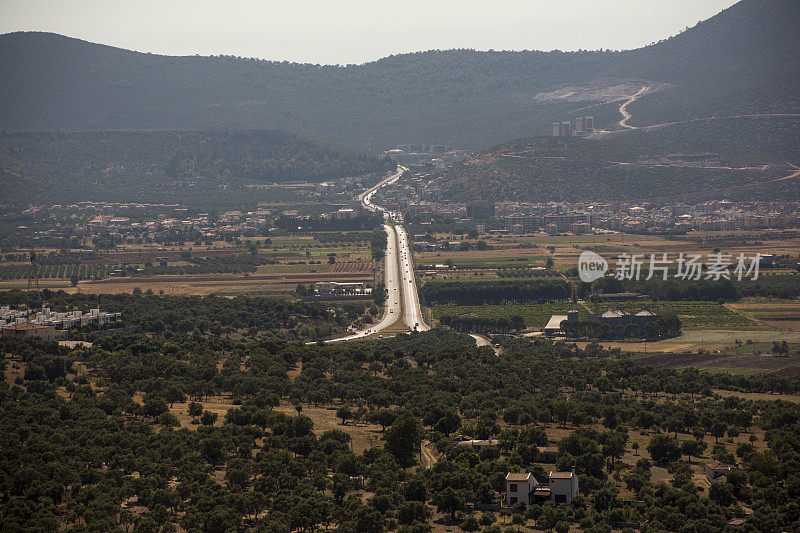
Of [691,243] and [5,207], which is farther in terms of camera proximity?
[5,207]

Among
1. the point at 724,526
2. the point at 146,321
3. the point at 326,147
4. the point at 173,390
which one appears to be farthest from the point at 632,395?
the point at 326,147

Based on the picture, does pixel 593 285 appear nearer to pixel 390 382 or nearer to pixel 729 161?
pixel 390 382

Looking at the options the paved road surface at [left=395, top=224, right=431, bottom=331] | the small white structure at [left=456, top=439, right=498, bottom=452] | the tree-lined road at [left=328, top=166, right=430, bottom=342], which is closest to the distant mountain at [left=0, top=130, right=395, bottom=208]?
the tree-lined road at [left=328, top=166, right=430, bottom=342]

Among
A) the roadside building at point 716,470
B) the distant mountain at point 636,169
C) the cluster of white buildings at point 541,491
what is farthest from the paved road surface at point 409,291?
the distant mountain at point 636,169

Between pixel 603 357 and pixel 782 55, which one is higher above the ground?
pixel 782 55

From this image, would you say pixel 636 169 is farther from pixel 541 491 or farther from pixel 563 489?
pixel 563 489

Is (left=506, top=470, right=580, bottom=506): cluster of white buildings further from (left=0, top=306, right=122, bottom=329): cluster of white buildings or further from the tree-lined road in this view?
(left=0, top=306, right=122, bottom=329): cluster of white buildings
